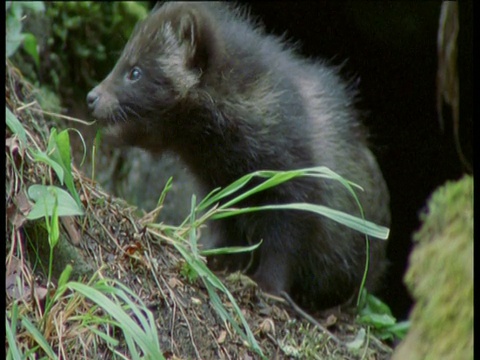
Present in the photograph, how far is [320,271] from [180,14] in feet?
5.57

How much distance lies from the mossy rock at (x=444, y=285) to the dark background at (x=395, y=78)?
3.72 metres

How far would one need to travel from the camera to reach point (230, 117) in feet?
14.3

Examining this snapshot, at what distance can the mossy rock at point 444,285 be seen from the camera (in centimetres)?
261

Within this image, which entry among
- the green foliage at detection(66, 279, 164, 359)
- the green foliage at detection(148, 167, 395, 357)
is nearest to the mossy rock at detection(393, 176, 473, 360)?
the green foliage at detection(148, 167, 395, 357)

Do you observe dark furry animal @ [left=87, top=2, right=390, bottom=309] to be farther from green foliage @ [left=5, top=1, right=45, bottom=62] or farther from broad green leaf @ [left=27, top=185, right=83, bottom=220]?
broad green leaf @ [left=27, top=185, right=83, bottom=220]

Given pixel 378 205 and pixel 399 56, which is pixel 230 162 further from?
pixel 399 56

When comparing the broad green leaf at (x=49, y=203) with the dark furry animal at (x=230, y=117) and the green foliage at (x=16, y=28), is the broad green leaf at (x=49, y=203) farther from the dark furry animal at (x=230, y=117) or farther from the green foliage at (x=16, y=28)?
the green foliage at (x=16, y=28)

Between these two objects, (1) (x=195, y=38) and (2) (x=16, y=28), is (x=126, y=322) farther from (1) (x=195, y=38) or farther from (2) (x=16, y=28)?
(2) (x=16, y=28)

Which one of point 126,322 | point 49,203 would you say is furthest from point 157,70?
point 126,322

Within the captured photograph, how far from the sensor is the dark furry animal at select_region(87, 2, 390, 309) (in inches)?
172

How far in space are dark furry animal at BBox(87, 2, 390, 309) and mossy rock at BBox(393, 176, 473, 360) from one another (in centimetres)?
138

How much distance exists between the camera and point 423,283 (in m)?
2.85

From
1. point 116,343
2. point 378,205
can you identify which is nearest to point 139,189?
point 378,205

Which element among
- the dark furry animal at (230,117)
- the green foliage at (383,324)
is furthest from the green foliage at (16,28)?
the green foliage at (383,324)
